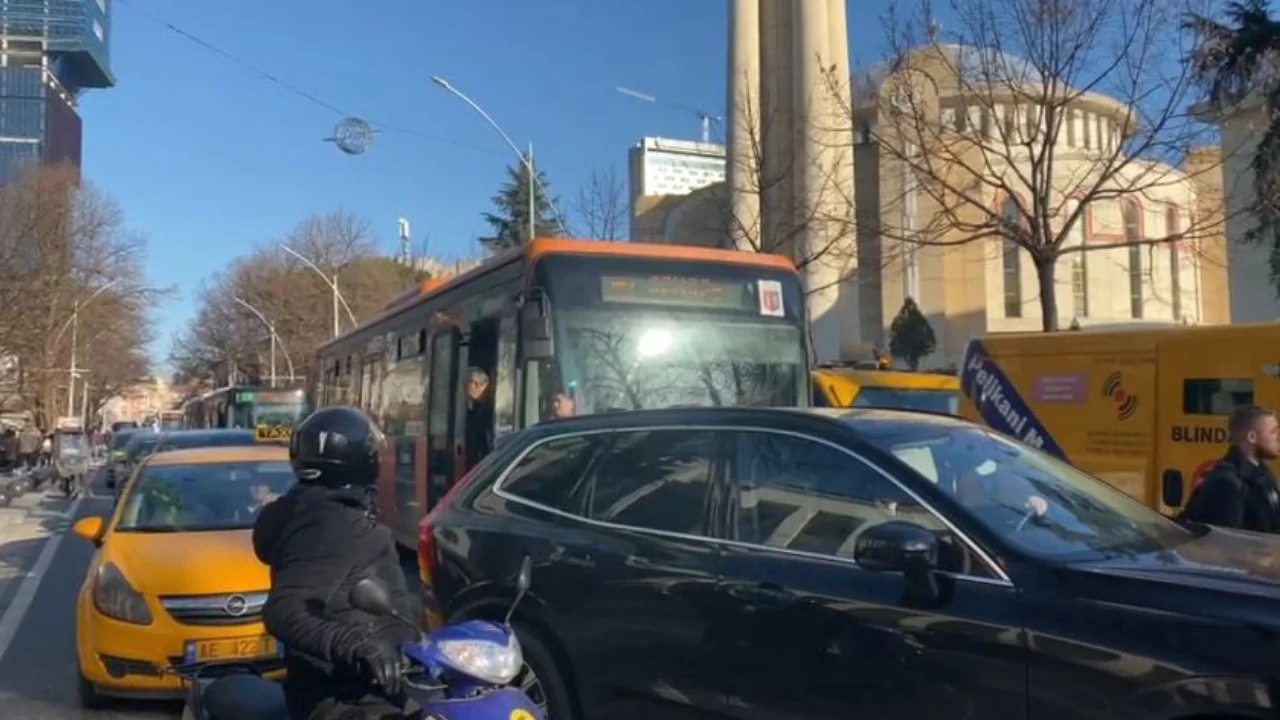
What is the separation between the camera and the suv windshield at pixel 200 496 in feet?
28.0

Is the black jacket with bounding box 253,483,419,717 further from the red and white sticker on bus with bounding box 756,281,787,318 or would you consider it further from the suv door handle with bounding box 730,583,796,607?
the red and white sticker on bus with bounding box 756,281,787,318

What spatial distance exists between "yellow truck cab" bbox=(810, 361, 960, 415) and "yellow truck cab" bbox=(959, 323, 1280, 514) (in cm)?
419

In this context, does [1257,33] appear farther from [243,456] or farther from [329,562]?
[329,562]

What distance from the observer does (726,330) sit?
10.8m

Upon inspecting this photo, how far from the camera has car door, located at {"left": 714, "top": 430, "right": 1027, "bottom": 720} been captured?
157 inches

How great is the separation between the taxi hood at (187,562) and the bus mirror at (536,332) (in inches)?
109

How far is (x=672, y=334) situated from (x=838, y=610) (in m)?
6.42

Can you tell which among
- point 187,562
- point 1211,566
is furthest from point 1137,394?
point 187,562

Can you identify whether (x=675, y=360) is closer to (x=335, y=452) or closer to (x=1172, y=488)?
(x=1172, y=488)

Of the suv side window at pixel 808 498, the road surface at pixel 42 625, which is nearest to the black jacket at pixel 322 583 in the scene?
the suv side window at pixel 808 498

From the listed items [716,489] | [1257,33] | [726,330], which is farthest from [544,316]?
[1257,33]

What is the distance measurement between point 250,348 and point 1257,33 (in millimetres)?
63448

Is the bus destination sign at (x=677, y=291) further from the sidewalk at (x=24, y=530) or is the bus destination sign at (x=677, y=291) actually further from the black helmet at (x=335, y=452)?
the black helmet at (x=335, y=452)

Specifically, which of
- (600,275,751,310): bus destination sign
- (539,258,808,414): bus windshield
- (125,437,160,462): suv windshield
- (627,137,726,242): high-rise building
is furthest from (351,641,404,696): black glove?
(627,137,726,242): high-rise building
